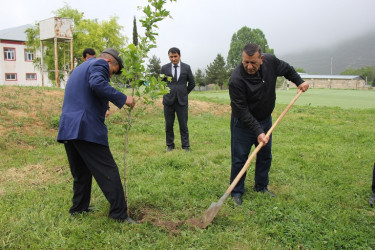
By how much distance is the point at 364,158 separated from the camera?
6070 mm

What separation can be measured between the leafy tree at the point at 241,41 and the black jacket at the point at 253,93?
73.4m

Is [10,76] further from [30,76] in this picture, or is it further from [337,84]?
[337,84]

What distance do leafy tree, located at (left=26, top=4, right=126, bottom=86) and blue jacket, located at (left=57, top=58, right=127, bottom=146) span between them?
25858 mm

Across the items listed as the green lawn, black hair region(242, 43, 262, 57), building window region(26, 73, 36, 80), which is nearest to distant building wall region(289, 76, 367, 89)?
the green lawn

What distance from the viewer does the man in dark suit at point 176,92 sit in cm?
656

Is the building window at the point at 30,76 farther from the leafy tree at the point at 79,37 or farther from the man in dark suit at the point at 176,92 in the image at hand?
the man in dark suit at the point at 176,92

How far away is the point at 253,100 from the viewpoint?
385 centimetres

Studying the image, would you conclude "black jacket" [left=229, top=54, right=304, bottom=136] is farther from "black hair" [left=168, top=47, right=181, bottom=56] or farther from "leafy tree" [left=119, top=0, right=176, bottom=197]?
"black hair" [left=168, top=47, right=181, bottom=56]

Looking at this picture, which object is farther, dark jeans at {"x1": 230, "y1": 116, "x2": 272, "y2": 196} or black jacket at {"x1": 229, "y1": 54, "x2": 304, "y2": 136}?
dark jeans at {"x1": 230, "y1": 116, "x2": 272, "y2": 196}

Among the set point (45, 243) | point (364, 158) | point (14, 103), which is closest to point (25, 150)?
point (14, 103)

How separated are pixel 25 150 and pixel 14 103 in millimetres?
2922

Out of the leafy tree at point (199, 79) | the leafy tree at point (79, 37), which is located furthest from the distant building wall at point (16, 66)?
the leafy tree at point (199, 79)

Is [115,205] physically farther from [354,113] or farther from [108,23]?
[108,23]

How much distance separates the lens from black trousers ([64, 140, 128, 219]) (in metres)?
3.16
